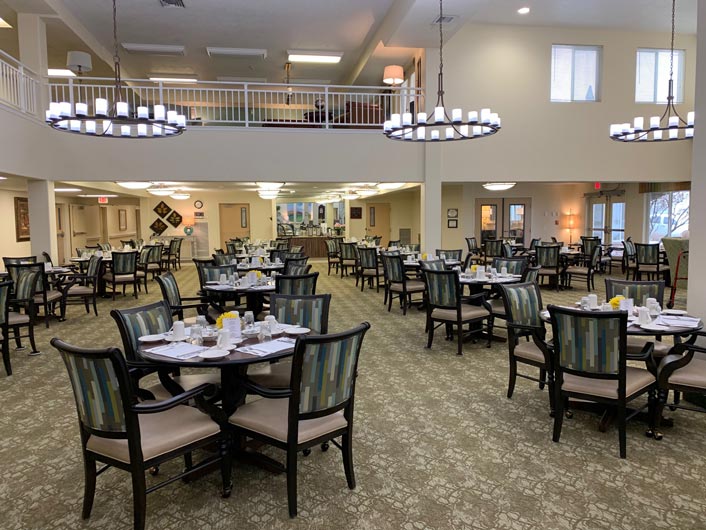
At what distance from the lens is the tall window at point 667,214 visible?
13320 millimetres

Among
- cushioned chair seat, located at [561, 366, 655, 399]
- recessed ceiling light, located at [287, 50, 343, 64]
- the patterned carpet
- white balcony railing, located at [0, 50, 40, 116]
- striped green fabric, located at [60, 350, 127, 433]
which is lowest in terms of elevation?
the patterned carpet

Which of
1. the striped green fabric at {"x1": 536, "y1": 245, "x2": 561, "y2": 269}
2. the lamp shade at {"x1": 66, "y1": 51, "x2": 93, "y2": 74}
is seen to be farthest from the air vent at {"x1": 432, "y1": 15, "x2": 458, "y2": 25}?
the lamp shade at {"x1": 66, "y1": 51, "x2": 93, "y2": 74}

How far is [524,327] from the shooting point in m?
4.14

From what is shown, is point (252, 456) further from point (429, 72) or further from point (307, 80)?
point (307, 80)

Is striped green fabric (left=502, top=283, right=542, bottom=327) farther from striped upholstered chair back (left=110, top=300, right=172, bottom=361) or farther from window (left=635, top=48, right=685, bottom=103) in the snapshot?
window (left=635, top=48, right=685, bottom=103)

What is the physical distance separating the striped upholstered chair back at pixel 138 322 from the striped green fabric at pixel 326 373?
145 cm

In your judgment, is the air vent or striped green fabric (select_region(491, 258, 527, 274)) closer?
striped green fabric (select_region(491, 258, 527, 274))

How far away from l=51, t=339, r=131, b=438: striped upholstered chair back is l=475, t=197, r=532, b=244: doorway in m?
14.3

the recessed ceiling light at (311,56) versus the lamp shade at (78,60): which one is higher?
the recessed ceiling light at (311,56)

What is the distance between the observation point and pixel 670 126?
8.30 meters

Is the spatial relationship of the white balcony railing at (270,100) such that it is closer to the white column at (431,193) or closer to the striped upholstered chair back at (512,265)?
the white column at (431,193)

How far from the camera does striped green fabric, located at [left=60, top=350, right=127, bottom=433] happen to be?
2314mm

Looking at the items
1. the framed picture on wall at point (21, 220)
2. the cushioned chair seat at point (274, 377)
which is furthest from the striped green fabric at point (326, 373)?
the framed picture on wall at point (21, 220)

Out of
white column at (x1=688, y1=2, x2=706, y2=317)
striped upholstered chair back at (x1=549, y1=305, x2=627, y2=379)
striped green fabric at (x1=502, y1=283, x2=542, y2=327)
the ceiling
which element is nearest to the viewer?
striped upholstered chair back at (x1=549, y1=305, x2=627, y2=379)
